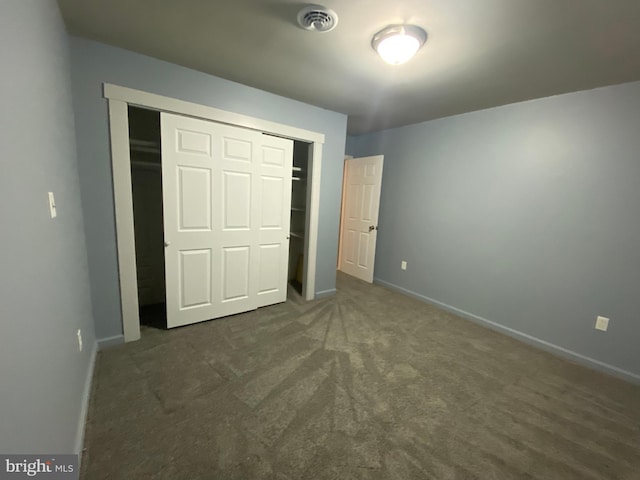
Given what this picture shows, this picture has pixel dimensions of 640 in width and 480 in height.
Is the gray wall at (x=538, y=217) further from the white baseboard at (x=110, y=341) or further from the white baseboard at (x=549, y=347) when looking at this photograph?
the white baseboard at (x=110, y=341)

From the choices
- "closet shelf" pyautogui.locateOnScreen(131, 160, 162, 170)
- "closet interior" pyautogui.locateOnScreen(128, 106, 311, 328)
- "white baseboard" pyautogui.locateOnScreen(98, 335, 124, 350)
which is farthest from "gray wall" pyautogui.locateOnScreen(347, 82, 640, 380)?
"white baseboard" pyautogui.locateOnScreen(98, 335, 124, 350)

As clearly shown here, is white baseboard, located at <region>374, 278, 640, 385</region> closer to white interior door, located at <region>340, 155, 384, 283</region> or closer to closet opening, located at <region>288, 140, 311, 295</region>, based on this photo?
white interior door, located at <region>340, 155, 384, 283</region>

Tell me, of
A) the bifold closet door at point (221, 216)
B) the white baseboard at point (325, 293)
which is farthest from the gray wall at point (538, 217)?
the bifold closet door at point (221, 216)

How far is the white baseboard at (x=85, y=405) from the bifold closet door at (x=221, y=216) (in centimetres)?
62

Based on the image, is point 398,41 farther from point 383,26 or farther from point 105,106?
point 105,106

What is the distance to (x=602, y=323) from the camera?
7.47 ft

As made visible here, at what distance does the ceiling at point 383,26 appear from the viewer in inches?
56.9

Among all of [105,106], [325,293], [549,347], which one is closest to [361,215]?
[325,293]

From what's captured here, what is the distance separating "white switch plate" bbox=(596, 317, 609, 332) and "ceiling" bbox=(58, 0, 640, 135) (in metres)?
1.95

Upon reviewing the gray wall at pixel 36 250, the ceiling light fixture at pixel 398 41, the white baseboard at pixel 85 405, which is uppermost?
the ceiling light fixture at pixel 398 41

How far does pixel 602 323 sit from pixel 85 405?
12.9ft

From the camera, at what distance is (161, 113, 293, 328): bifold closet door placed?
7.75 feet

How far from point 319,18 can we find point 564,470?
281cm

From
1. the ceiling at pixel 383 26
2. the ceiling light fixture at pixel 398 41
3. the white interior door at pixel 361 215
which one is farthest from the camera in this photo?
the white interior door at pixel 361 215
